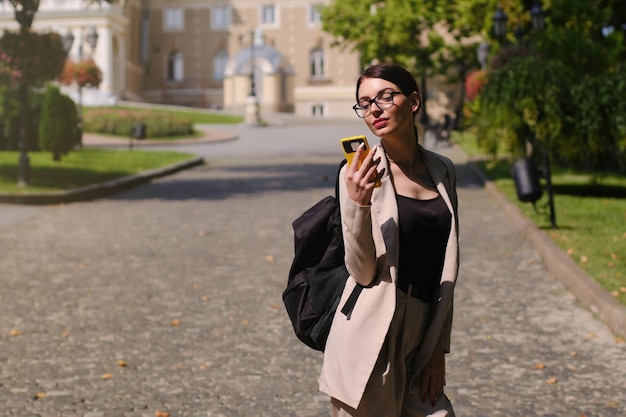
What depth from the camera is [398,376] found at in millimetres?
3359

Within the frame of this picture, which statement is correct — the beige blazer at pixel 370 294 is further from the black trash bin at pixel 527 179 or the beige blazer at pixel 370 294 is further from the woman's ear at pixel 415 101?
the black trash bin at pixel 527 179

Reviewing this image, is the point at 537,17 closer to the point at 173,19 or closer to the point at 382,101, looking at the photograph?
the point at 382,101

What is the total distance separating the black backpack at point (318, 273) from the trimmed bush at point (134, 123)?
42.6m

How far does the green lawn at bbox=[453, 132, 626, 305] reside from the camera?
993 cm

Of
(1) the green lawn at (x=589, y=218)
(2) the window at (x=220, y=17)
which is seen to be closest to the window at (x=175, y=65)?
(2) the window at (x=220, y=17)

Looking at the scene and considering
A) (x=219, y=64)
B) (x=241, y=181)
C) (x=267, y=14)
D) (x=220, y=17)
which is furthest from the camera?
(x=220, y=17)

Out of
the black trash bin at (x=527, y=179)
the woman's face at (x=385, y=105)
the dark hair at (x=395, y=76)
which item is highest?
the dark hair at (x=395, y=76)

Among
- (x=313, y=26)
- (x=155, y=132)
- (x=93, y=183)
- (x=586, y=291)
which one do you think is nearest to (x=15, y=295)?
(x=586, y=291)

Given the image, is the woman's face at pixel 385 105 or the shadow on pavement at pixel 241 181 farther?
the shadow on pavement at pixel 241 181

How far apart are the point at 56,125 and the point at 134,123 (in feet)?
65.0

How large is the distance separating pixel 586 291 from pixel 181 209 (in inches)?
361

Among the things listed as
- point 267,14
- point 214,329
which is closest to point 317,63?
point 267,14

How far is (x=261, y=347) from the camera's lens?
293 inches

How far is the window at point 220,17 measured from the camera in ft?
296
